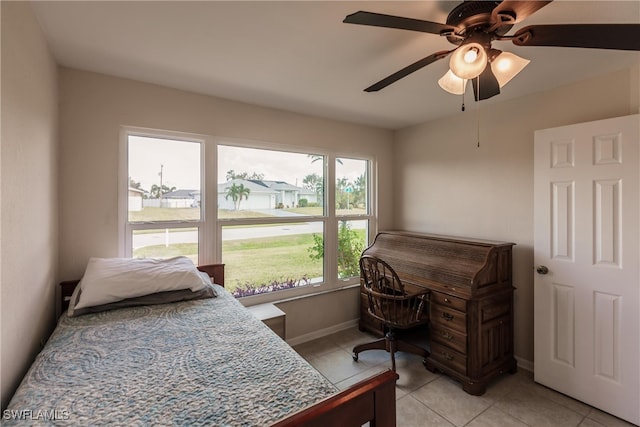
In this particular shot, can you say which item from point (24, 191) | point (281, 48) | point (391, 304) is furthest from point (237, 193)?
point (391, 304)

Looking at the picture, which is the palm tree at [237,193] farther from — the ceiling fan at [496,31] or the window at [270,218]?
the ceiling fan at [496,31]

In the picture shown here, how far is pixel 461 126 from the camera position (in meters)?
2.98

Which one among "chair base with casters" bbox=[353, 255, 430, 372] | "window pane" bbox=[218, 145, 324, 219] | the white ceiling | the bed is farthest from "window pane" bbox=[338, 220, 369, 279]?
the bed

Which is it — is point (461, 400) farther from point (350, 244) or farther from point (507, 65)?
point (507, 65)

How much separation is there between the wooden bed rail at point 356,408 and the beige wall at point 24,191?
3.98 ft

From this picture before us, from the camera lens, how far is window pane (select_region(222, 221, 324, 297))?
8.77 feet

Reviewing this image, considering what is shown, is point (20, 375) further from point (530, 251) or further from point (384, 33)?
point (530, 251)

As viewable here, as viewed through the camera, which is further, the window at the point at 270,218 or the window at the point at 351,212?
the window at the point at 351,212

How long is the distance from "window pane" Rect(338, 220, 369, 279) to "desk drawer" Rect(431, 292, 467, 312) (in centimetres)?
118

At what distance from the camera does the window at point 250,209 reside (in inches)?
90.5

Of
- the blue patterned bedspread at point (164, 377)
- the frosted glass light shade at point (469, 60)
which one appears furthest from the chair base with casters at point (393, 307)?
the frosted glass light shade at point (469, 60)

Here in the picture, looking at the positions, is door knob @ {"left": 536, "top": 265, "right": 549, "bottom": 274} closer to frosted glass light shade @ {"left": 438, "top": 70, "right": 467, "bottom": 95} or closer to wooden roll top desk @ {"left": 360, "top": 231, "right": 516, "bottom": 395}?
wooden roll top desk @ {"left": 360, "top": 231, "right": 516, "bottom": 395}

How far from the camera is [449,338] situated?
2.33 m

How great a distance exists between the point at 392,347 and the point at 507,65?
2.16 m
